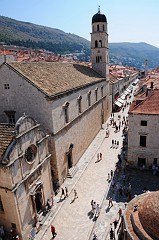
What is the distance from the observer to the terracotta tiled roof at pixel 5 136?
17544mm

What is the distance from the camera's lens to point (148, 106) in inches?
1032

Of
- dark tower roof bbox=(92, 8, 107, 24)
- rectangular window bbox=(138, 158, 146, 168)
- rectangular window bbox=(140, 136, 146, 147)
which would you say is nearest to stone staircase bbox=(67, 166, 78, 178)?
rectangular window bbox=(138, 158, 146, 168)

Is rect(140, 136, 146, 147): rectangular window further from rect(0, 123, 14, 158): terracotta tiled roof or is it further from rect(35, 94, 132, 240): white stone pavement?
rect(0, 123, 14, 158): terracotta tiled roof

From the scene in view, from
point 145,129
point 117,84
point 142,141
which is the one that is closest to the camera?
point 145,129

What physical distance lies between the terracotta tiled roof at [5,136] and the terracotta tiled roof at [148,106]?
14270mm

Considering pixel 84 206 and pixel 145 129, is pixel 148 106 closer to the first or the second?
pixel 145 129

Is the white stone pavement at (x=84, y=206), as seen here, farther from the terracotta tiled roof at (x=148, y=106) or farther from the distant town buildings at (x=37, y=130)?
the terracotta tiled roof at (x=148, y=106)

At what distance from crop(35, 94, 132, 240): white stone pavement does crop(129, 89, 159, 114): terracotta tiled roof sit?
8.30 metres

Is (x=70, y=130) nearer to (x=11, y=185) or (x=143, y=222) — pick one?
(x=11, y=185)

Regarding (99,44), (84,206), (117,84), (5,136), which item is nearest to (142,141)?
(84,206)

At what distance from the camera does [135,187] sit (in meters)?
24.5

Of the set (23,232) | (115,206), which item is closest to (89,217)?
(115,206)

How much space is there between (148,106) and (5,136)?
643 inches

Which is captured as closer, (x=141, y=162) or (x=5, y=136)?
(x=5, y=136)
